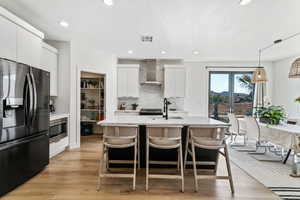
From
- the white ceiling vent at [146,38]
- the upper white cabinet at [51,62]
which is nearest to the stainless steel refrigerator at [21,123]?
the upper white cabinet at [51,62]

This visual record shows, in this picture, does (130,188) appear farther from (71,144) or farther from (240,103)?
(240,103)

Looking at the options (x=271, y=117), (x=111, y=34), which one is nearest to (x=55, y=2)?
(x=111, y=34)

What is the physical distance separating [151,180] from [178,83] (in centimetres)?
378

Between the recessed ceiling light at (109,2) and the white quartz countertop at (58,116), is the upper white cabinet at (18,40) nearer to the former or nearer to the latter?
the white quartz countertop at (58,116)

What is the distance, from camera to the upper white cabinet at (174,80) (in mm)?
5965

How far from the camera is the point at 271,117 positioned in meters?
3.90

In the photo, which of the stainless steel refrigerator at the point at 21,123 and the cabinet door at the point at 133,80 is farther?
the cabinet door at the point at 133,80

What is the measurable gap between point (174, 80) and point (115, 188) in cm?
415

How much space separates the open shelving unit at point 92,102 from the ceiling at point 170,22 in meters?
1.47

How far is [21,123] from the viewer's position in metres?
2.54

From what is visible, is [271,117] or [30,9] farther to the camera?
[271,117]

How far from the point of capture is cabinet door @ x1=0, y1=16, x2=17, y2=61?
2432 mm

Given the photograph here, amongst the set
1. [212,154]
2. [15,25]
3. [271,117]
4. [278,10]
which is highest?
[278,10]

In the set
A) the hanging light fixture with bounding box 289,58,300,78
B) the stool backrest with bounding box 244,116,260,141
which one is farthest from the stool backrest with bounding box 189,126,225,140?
the hanging light fixture with bounding box 289,58,300,78
